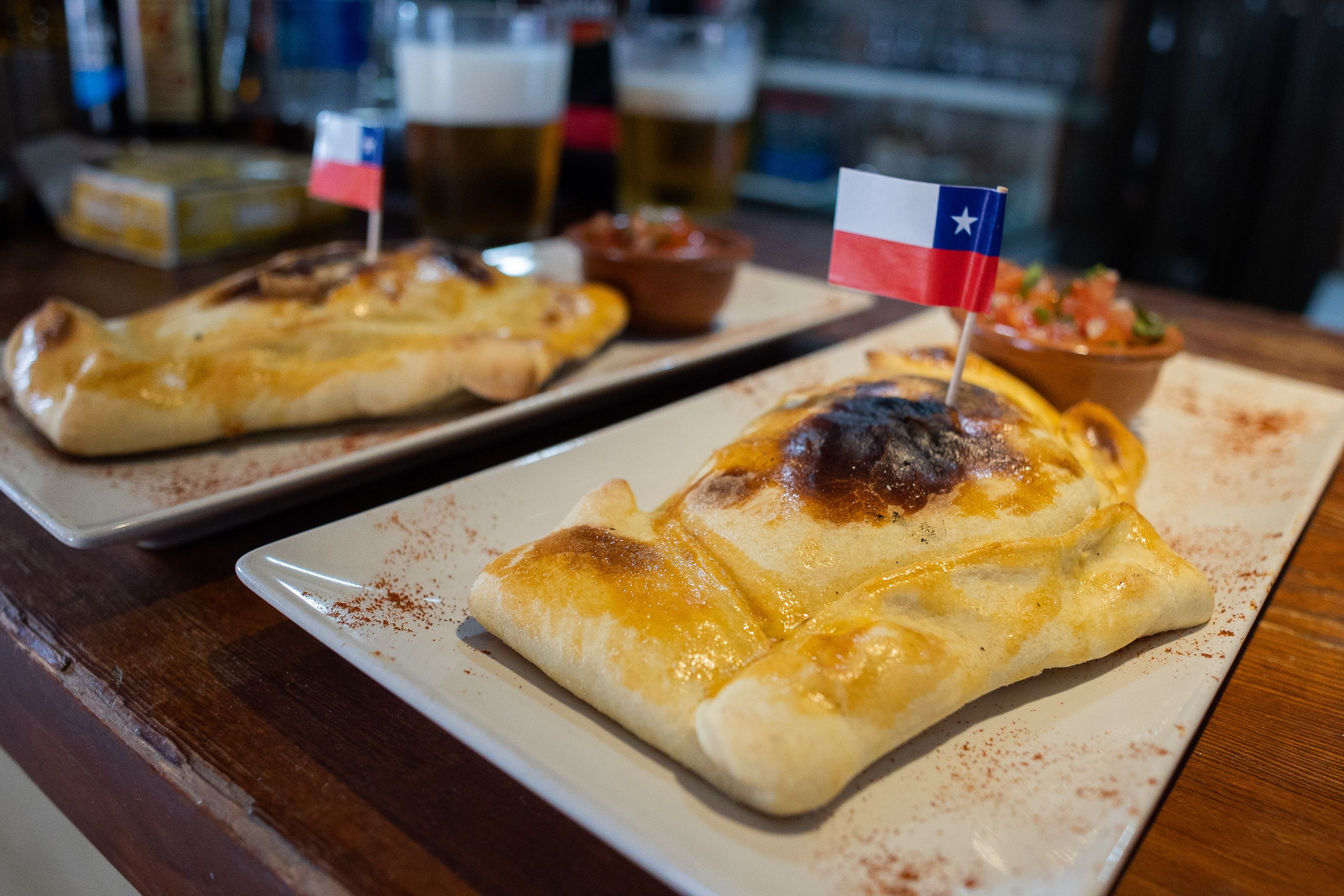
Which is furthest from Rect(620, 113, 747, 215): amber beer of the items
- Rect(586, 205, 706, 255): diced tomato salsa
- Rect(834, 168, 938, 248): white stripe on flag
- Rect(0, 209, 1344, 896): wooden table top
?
Rect(0, 209, 1344, 896): wooden table top

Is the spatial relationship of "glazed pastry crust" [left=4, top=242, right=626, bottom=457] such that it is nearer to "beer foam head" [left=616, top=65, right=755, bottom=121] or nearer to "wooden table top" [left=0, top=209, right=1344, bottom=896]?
"wooden table top" [left=0, top=209, right=1344, bottom=896]

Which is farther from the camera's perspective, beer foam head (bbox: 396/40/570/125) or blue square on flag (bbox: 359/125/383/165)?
beer foam head (bbox: 396/40/570/125)

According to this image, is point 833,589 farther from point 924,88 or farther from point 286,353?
point 924,88

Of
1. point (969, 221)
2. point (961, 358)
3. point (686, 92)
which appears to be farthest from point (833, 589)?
point (686, 92)

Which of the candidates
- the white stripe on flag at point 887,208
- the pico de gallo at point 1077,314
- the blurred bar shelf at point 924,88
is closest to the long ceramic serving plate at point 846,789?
the pico de gallo at point 1077,314

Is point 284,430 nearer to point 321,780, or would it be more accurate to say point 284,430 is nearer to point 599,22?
point 321,780

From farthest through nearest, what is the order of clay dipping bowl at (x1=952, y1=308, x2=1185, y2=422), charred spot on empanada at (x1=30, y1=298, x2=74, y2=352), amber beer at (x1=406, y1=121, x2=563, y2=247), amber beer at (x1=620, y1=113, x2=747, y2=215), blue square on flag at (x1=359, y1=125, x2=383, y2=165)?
amber beer at (x1=620, y1=113, x2=747, y2=215)
amber beer at (x1=406, y1=121, x2=563, y2=247)
blue square on flag at (x1=359, y1=125, x2=383, y2=165)
clay dipping bowl at (x1=952, y1=308, x2=1185, y2=422)
charred spot on empanada at (x1=30, y1=298, x2=74, y2=352)
